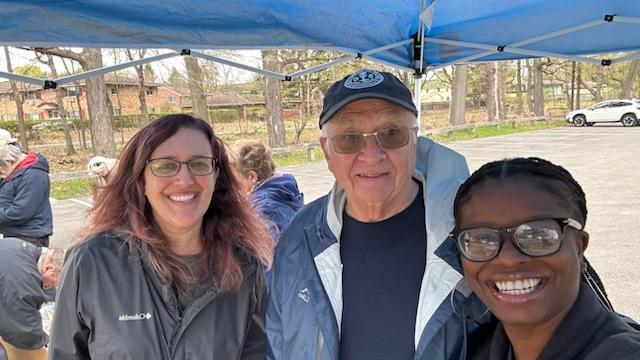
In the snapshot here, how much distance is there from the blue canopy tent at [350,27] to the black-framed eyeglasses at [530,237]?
167cm

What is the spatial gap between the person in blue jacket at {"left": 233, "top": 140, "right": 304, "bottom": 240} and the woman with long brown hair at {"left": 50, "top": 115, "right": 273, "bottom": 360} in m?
1.03

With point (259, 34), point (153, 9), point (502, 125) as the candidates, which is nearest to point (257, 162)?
point (259, 34)

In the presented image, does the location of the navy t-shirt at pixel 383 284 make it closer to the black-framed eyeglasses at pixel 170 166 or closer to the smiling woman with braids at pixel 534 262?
the smiling woman with braids at pixel 534 262

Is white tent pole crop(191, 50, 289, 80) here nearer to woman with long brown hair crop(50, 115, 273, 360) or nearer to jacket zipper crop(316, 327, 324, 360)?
woman with long brown hair crop(50, 115, 273, 360)

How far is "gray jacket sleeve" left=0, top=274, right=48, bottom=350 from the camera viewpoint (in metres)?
3.04

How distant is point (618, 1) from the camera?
2.75 metres

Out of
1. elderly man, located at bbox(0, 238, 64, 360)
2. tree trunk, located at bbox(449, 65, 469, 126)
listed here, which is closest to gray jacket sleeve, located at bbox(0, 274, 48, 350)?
elderly man, located at bbox(0, 238, 64, 360)

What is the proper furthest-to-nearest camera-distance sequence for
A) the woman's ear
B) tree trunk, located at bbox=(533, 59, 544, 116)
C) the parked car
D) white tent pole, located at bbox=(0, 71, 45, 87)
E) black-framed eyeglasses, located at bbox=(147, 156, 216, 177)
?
tree trunk, located at bbox=(533, 59, 544, 116) → the parked car → the woman's ear → white tent pole, located at bbox=(0, 71, 45, 87) → black-framed eyeglasses, located at bbox=(147, 156, 216, 177)

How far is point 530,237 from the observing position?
4.05 feet

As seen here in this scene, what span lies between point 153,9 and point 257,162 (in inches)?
60.0

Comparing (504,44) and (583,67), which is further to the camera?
(583,67)

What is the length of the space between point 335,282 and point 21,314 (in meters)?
2.41

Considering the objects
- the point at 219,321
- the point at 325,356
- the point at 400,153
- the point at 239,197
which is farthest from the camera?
the point at 239,197

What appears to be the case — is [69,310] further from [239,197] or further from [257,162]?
[257,162]
